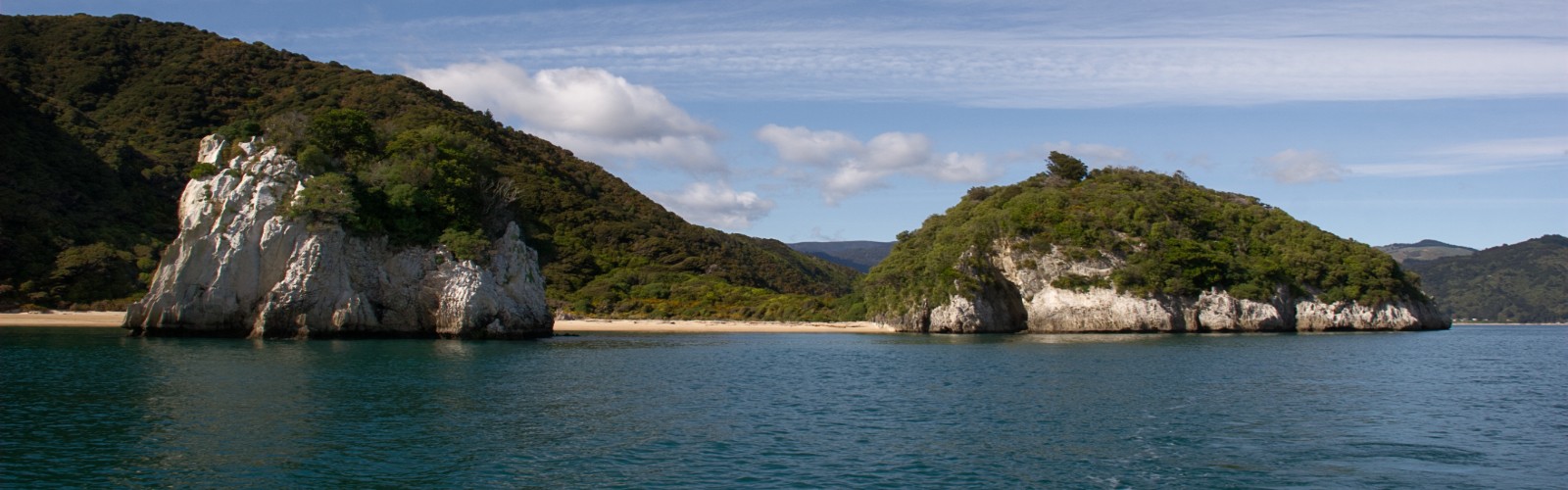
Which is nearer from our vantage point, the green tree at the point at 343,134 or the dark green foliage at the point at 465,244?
the dark green foliage at the point at 465,244

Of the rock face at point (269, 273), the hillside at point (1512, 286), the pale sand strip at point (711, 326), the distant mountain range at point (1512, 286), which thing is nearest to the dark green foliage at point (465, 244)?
the rock face at point (269, 273)

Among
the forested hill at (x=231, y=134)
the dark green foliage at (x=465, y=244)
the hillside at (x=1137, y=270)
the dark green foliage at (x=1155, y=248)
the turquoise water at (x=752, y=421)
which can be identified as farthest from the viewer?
the dark green foliage at (x=1155, y=248)

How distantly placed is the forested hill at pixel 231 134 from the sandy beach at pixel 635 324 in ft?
14.2

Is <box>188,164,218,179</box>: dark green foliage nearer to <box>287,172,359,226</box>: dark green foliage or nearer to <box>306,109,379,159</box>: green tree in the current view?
<box>306,109,379,159</box>: green tree

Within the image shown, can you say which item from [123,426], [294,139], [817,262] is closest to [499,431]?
[123,426]

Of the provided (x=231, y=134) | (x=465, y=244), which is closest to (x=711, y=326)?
(x=465, y=244)

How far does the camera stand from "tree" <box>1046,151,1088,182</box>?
3942 inches

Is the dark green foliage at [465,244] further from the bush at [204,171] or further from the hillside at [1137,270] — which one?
the hillside at [1137,270]

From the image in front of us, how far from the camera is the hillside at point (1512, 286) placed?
573 ft

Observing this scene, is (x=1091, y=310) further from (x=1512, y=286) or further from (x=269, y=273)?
(x=1512, y=286)

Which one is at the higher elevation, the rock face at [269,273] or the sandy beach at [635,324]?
the rock face at [269,273]

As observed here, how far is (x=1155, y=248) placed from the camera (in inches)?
3071

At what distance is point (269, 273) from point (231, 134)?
30.1 feet

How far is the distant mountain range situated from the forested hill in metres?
119
